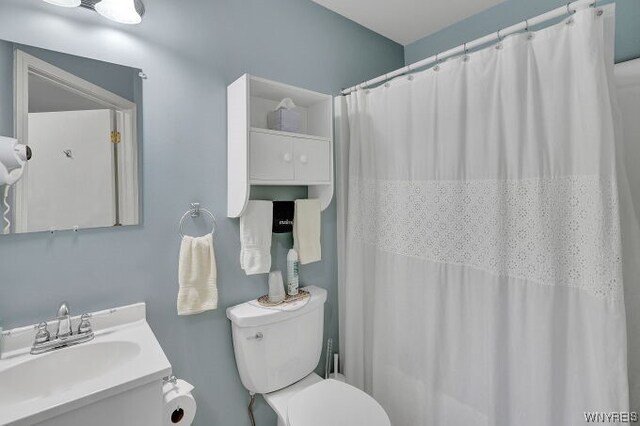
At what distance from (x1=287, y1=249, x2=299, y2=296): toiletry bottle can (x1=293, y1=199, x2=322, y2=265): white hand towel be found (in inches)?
1.2

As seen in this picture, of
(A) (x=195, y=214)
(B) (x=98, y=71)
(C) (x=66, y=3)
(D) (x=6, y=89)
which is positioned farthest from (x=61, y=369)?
(C) (x=66, y=3)

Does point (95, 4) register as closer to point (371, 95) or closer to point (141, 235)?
point (141, 235)

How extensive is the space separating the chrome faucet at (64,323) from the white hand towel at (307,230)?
3.08 ft

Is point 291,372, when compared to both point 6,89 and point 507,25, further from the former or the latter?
point 507,25

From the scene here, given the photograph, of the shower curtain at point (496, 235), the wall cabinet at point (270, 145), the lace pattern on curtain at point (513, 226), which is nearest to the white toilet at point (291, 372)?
the shower curtain at point (496, 235)

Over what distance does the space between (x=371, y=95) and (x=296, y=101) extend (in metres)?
0.41

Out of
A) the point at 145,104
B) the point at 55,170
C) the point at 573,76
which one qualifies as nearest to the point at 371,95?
the point at 573,76

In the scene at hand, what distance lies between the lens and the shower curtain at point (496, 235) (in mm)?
957

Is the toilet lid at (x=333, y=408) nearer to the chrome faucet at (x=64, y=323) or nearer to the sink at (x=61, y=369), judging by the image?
the sink at (x=61, y=369)

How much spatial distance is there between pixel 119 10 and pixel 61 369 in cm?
125

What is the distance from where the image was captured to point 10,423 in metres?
0.66

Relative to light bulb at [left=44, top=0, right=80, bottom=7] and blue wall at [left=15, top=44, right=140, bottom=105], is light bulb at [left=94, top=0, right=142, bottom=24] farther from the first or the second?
blue wall at [left=15, top=44, right=140, bottom=105]

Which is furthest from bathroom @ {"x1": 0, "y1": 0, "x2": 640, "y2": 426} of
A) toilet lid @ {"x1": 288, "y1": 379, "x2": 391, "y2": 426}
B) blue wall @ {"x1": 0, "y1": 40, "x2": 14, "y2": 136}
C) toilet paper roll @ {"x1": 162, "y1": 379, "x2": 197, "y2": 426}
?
toilet lid @ {"x1": 288, "y1": 379, "x2": 391, "y2": 426}

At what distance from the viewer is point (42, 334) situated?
982 millimetres
